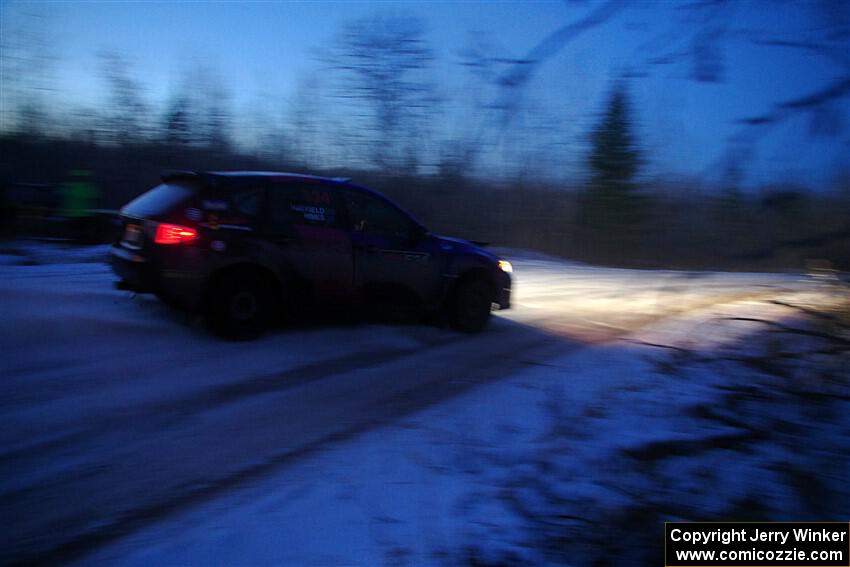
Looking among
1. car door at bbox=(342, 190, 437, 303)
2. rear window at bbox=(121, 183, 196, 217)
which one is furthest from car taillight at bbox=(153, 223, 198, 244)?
car door at bbox=(342, 190, 437, 303)

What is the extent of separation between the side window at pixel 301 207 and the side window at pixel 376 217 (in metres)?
0.22

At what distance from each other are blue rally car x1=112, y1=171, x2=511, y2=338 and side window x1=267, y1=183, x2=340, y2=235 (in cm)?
1

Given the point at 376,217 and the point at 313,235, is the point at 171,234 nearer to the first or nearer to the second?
the point at 313,235

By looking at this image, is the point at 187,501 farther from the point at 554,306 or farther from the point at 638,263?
the point at 554,306

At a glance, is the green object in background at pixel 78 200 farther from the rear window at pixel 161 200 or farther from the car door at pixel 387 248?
the car door at pixel 387 248

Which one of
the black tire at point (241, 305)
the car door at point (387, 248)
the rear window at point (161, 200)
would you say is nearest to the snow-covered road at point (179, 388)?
the black tire at point (241, 305)

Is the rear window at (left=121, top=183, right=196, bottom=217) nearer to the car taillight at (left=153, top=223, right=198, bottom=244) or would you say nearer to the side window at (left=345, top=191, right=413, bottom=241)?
the car taillight at (left=153, top=223, right=198, bottom=244)

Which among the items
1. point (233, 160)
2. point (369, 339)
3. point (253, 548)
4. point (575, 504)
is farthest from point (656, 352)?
point (233, 160)

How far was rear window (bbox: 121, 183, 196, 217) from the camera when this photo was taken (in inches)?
267

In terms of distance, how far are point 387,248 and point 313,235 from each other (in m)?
0.94

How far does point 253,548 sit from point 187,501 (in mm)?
698

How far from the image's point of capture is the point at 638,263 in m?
4.30

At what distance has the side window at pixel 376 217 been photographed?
25.2 ft

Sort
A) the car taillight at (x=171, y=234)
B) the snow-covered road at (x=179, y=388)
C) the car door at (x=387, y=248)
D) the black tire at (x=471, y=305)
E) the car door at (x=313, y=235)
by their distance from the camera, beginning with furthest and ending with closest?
the black tire at (x=471, y=305) < the car door at (x=387, y=248) < the car door at (x=313, y=235) < the car taillight at (x=171, y=234) < the snow-covered road at (x=179, y=388)
